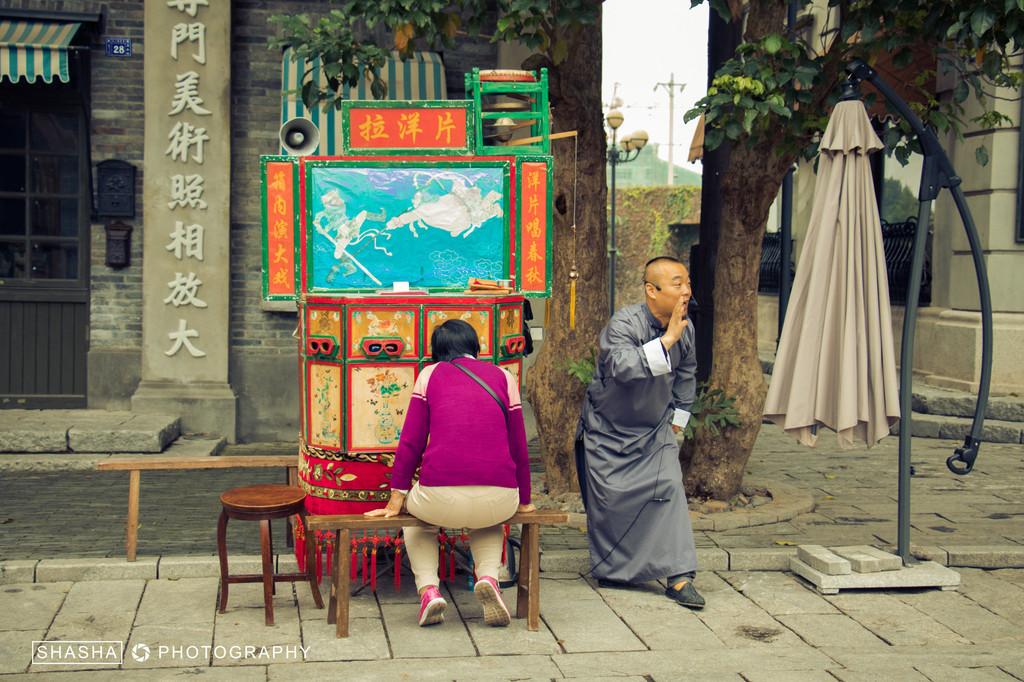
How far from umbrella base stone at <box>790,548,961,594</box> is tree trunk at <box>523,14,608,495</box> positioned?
7.75 ft

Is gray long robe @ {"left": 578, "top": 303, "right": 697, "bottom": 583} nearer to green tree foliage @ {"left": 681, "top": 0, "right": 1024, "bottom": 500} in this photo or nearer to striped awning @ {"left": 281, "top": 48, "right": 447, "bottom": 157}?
green tree foliage @ {"left": 681, "top": 0, "right": 1024, "bottom": 500}

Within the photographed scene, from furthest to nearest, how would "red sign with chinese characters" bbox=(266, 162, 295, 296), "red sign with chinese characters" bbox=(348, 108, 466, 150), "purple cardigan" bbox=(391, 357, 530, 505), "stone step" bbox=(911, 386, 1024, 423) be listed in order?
"stone step" bbox=(911, 386, 1024, 423) < "red sign with chinese characters" bbox=(348, 108, 466, 150) < "red sign with chinese characters" bbox=(266, 162, 295, 296) < "purple cardigan" bbox=(391, 357, 530, 505)

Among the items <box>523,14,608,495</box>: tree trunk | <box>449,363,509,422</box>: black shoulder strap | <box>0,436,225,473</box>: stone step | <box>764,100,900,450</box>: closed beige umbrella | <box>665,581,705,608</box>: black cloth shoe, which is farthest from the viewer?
<box>0,436,225,473</box>: stone step

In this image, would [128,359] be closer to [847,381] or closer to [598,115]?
[598,115]

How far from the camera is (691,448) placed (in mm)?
7391

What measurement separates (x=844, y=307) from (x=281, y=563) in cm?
354

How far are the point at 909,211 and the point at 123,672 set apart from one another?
12839 millimetres

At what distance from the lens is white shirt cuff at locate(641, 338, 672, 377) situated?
17.2ft

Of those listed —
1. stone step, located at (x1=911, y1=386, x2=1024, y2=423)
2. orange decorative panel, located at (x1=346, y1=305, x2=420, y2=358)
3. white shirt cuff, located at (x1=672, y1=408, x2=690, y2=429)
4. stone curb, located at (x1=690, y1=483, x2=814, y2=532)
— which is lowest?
stone curb, located at (x1=690, y1=483, x2=814, y2=532)

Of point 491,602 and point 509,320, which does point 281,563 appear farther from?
point 509,320

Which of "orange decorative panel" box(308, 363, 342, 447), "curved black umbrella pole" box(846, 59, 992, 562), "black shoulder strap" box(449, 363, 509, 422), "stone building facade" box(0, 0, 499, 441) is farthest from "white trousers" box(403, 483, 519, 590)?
"stone building facade" box(0, 0, 499, 441)

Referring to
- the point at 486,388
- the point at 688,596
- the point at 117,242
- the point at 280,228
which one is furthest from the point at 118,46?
the point at 688,596

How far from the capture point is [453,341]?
197 inches

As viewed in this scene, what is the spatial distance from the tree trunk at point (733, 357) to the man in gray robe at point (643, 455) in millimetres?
1624
